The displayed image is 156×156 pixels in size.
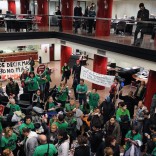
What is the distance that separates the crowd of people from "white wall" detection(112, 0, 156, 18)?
10995 millimetres

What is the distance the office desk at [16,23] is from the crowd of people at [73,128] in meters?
4.77

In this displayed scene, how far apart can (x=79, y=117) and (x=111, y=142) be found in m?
1.97

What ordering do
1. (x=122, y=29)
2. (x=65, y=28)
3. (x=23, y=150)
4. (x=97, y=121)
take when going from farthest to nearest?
(x=65, y=28), (x=122, y=29), (x=97, y=121), (x=23, y=150)

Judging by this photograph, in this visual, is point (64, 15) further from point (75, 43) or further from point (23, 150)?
point (23, 150)

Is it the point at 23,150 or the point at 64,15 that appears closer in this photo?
the point at 23,150

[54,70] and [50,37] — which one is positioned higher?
[50,37]

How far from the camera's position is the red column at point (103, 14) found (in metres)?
12.9

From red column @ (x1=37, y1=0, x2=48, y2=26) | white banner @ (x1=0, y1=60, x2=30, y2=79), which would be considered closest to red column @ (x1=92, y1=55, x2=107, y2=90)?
white banner @ (x1=0, y1=60, x2=30, y2=79)

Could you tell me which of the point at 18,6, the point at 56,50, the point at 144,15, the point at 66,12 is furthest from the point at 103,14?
the point at 18,6

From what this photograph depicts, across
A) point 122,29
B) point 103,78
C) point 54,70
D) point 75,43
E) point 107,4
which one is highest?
point 107,4

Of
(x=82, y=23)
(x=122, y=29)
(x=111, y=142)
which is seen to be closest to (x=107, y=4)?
(x=122, y=29)

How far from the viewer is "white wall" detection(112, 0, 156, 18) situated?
18745mm

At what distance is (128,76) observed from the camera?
15875mm

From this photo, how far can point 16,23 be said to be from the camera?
13695mm
